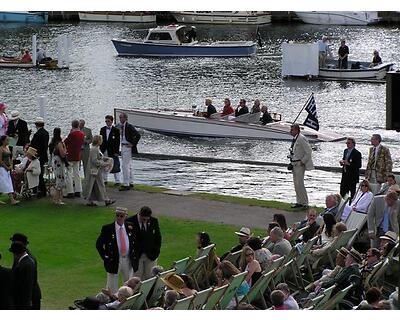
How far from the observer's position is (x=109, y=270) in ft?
62.8

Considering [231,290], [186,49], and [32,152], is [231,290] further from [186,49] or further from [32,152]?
[186,49]

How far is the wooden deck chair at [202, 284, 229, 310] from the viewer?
16484 mm

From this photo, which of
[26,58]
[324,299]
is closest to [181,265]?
[324,299]

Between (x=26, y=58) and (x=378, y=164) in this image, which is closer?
(x=378, y=164)

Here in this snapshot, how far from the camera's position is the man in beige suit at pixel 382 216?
2044cm

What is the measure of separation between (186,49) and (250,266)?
167 feet

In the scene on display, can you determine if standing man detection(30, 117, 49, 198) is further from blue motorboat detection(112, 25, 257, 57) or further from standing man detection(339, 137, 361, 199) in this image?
blue motorboat detection(112, 25, 257, 57)

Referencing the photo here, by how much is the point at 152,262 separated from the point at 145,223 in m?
0.64

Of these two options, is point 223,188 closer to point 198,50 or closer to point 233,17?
point 198,50

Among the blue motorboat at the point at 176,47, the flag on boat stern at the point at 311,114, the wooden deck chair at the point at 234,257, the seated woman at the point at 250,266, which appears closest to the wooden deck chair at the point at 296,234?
the wooden deck chair at the point at 234,257

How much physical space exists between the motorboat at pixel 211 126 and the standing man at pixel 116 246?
Answer: 19.0m

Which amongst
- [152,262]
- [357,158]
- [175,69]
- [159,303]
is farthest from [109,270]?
[175,69]

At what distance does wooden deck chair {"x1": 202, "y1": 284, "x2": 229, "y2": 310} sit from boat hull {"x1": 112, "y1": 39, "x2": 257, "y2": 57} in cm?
5086

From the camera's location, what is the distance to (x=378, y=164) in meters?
24.2
